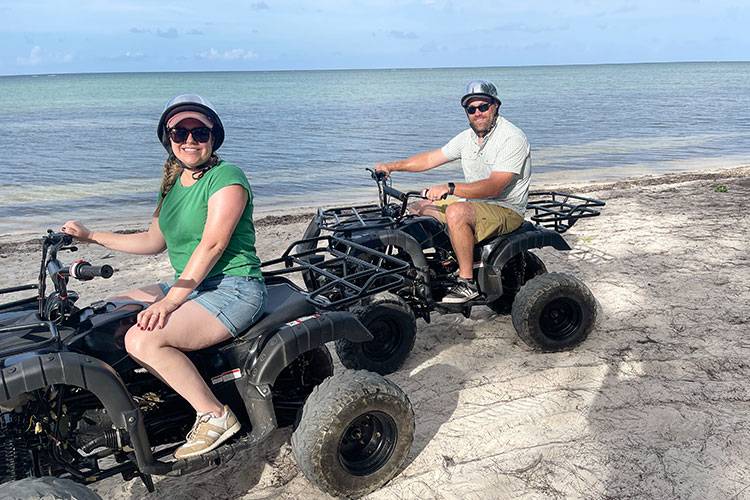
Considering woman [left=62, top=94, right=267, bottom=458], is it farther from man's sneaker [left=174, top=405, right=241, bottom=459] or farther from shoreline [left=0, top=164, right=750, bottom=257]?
shoreline [left=0, top=164, right=750, bottom=257]

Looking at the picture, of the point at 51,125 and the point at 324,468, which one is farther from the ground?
the point at 51,125

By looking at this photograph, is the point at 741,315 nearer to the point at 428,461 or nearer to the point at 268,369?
the point at 428,461

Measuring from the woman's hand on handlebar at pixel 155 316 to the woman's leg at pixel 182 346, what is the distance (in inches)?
0.9

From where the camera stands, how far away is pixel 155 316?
2.95 m

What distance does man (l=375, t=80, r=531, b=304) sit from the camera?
5246 mm

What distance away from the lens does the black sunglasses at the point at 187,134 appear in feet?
10.5

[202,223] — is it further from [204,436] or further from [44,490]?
[44,490]

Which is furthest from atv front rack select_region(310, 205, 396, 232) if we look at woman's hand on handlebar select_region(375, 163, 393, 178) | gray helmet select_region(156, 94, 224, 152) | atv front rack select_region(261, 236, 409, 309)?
gray helmet select_region(156, 94, 224, 152)

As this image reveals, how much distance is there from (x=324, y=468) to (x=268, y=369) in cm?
58

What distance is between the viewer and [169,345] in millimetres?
2988

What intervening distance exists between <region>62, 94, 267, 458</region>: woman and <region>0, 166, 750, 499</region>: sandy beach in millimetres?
914

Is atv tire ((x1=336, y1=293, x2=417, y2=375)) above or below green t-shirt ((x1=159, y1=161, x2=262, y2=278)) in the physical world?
below

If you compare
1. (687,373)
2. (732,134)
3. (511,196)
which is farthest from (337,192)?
(732,134)

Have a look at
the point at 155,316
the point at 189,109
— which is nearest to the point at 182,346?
the point at 155,316
